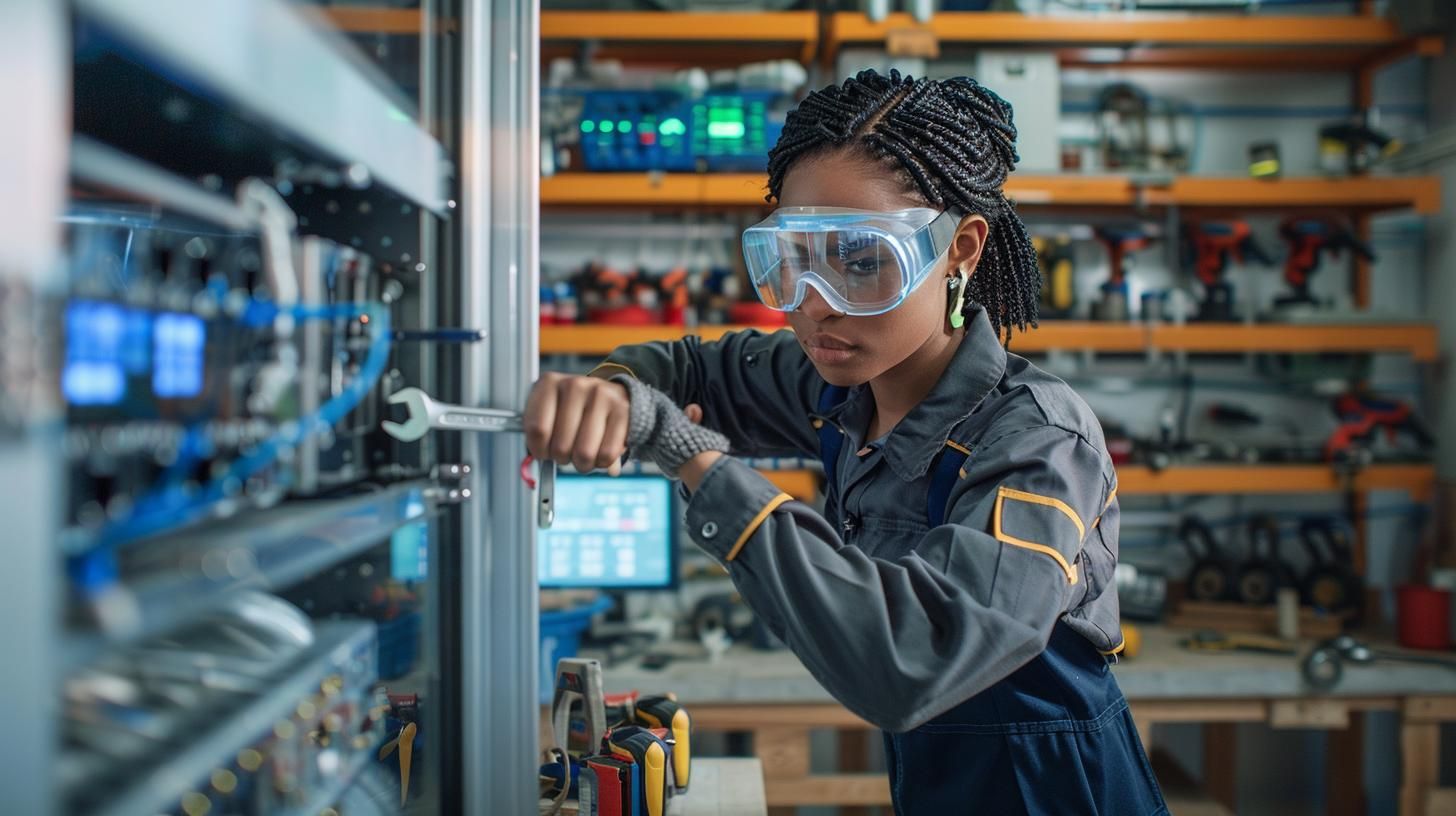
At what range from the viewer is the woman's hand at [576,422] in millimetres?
961

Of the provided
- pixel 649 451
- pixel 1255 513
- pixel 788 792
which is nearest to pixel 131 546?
pixel 649 451

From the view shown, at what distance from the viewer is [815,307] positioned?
3.92 feet

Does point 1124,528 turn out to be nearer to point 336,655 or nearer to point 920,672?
point 920,672

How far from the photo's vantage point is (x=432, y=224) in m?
1.13

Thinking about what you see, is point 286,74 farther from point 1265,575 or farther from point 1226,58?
point 1226,58

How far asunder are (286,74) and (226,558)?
1.00ft

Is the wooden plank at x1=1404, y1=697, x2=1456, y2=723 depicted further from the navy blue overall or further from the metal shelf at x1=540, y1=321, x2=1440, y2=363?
the navy blue overall

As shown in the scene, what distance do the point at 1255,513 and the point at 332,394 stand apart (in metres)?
3.28

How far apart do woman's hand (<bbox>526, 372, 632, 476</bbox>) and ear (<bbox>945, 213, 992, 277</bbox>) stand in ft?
1.63

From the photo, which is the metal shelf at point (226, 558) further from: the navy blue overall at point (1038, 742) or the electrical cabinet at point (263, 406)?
the navy blue overall at point (1038, 742)

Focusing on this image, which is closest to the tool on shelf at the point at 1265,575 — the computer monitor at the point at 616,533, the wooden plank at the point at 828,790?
the wooden plank at the point at 828,790

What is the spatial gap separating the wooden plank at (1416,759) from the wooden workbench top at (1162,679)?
0.10 metres

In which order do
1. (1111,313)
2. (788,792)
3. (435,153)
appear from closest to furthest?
(435,153), (788,792), (1111,313)

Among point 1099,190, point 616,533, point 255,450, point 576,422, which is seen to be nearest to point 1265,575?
point 1099,190
